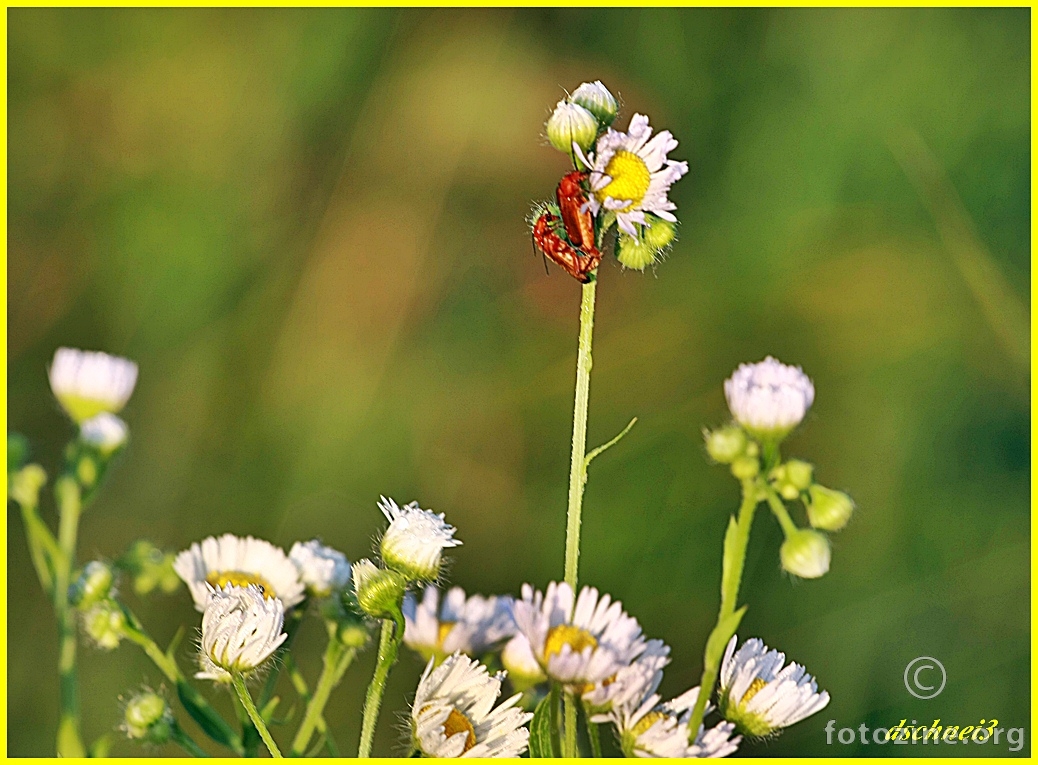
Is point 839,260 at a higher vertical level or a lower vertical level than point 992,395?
higher

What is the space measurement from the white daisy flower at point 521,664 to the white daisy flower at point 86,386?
37 centimetres

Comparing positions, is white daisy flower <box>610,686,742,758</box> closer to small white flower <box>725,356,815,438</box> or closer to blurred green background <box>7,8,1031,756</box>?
small white flower <box>725,356,815,438</box>

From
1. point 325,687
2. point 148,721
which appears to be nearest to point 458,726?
point 325,687

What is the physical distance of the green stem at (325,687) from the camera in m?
0.66

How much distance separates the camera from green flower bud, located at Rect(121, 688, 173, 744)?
0.67 metres

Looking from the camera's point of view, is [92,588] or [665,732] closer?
[665,732]

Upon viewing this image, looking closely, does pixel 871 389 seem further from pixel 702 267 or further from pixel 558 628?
pixel 558 628

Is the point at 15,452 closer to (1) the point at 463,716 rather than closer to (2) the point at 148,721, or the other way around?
(2) the point at 148,721

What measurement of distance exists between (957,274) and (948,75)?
0.34 metres

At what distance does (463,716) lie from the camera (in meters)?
0.61

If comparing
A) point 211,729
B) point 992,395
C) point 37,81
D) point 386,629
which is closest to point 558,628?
point 386,629

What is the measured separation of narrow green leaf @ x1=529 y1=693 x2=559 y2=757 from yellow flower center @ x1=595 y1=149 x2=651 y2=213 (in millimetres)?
311

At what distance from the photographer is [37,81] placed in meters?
1.64

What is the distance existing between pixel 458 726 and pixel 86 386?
0.41 m
